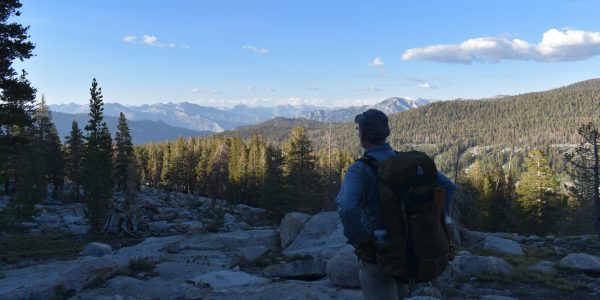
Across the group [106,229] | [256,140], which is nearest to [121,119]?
[256,140]

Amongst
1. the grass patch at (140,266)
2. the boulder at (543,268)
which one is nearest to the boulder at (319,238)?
the grass patch at (140,266)

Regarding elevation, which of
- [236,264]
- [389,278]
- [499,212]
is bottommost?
[499,212]

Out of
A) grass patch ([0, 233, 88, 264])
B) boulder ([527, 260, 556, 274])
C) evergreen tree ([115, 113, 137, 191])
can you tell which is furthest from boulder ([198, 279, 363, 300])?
evergreen tree ([115, 113, 137, 191])

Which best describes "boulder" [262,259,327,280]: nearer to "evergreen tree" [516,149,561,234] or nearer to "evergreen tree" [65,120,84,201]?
"evergreen tree" [516,149,561,234]

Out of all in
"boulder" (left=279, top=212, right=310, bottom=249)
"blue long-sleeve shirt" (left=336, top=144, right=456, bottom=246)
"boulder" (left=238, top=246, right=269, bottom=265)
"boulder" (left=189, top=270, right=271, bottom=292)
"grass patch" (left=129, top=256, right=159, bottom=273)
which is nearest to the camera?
"blue long-sleeve shirt" (left=336, top=144, right=456, bottom=246)

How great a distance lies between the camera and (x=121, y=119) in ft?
204

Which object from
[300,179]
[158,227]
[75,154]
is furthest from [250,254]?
[75,154]

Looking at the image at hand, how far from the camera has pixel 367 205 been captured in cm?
424

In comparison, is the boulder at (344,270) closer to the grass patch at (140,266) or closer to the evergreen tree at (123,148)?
the grass patch at (140,266)

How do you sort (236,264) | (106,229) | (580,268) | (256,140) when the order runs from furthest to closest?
(256,140), (106,229), (236,264), (580,268)

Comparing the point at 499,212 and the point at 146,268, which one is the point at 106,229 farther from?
the point at 499,212

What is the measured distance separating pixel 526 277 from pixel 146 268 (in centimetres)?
1021

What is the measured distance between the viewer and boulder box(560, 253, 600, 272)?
12.5 metres

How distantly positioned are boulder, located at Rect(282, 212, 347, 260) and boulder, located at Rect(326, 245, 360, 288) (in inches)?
173
